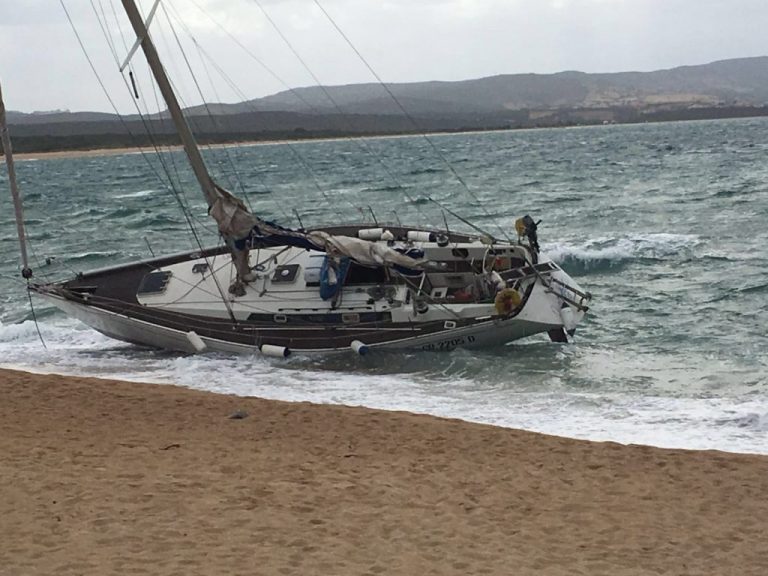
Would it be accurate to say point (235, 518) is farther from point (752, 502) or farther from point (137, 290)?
point (137, 290)

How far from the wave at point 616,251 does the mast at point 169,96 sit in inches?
549

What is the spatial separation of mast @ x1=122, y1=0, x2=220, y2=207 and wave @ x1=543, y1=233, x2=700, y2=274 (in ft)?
45.7

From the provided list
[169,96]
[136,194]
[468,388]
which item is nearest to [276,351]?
[468,388]

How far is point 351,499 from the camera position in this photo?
10.1 meters

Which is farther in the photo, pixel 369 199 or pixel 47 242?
pixel 369 199

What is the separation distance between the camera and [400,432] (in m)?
13.0

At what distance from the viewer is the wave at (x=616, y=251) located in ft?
99.4

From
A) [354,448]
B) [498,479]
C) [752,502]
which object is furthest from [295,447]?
[752,502]

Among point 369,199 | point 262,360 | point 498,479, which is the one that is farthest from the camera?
point 369,199

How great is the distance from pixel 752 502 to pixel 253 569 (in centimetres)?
556

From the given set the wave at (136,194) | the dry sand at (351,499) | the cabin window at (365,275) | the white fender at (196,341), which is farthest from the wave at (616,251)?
the wave at (136,194)

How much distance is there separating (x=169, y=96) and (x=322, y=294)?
5.12 metres

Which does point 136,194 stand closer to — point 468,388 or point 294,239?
point 294,239

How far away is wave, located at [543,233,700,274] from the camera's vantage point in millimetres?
30297
